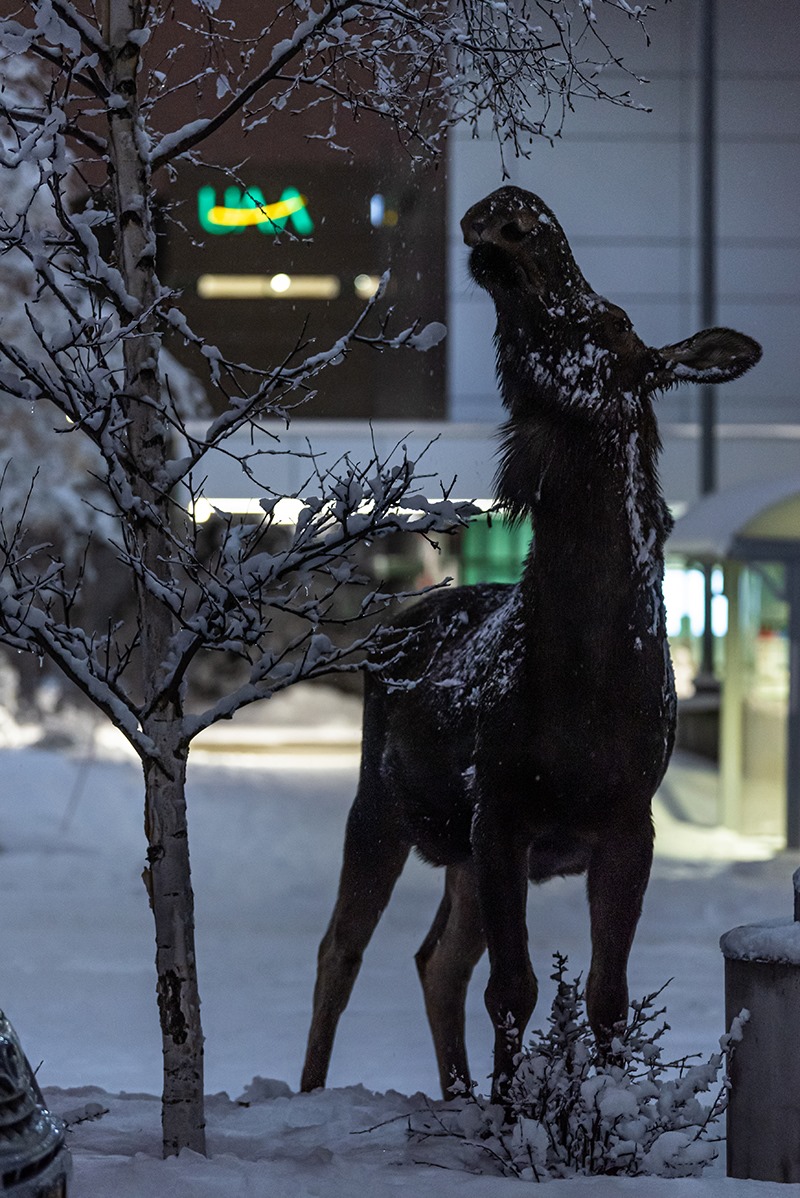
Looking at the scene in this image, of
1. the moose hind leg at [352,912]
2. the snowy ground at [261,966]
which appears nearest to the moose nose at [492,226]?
the moose hind leg at [352,912]

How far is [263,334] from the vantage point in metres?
6.46

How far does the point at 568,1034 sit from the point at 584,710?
2.57 ft

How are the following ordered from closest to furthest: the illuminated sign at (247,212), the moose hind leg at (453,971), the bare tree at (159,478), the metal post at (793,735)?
the bare tree at (159,478)
the moose hind leg at (453,971)
the illuminated sign at (247,212)
the metal post at (793,735)

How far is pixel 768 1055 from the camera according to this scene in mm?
4117

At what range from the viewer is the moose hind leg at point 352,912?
5371 mm

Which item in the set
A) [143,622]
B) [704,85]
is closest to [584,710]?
[143,622]

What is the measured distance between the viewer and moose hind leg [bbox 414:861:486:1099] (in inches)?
219

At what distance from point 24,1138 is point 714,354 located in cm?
254

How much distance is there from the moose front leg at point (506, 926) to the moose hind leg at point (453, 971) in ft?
3.73

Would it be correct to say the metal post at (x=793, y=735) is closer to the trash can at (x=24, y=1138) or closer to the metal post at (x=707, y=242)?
the metal post at (x=707, y=242)

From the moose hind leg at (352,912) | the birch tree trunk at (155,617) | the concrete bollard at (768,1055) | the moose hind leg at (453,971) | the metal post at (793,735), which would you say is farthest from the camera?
the metal post at (793,735)

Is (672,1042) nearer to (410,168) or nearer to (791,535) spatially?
(410,168)

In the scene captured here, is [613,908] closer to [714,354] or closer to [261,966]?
[714,354]

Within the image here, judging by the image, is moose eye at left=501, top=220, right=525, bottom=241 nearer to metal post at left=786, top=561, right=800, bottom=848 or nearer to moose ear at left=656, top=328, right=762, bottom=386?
moose ear at left=656, top=328, right=762, bottom=386
